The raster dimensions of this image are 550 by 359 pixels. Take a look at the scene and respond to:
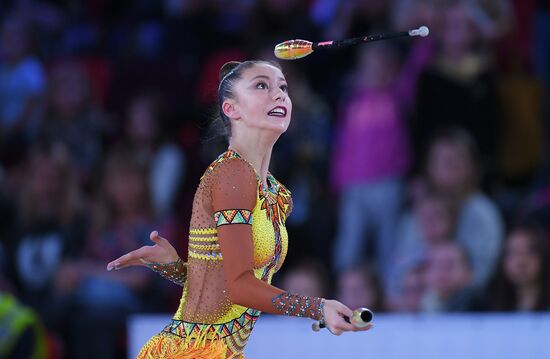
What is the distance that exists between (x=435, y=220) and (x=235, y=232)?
387 centimetres

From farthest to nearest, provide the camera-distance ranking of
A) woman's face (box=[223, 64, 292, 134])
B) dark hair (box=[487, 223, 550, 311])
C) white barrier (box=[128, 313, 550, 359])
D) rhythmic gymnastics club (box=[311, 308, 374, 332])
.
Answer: dark hair (box=[487, 223, 550, 311])
white barrier (box=[128, 313, 550, 359])
woman's face (box=[223, 64, 292, 134])
rhythmic gymnastics club (box=[311, 308, 374, 332])

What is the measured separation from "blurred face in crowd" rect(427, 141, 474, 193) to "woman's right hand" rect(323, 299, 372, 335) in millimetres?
4173

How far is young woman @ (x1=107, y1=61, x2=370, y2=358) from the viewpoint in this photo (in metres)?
3.85

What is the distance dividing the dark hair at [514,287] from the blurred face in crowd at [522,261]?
0.02m

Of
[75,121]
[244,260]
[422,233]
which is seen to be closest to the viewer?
[244,260]

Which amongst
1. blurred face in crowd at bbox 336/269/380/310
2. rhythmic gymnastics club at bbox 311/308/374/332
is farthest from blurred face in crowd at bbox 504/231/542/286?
rhythmic gymnastics club at bbox 311/308/374/332

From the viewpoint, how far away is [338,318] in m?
3.53

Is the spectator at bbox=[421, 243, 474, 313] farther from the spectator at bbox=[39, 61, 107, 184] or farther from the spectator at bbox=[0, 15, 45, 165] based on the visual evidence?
the spectator at bbox=[0, 15, 45, 165]

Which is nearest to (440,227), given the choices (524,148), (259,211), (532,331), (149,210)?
(524,148)

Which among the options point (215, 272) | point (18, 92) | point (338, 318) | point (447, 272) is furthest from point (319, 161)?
point (338, 318)

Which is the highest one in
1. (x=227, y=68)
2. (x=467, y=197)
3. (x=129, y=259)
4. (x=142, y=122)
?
(x=227, y=68)

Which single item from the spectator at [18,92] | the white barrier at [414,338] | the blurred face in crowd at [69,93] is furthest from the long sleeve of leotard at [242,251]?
the spectator at [18,92]

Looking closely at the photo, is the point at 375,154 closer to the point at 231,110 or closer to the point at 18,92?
the point at 18,92

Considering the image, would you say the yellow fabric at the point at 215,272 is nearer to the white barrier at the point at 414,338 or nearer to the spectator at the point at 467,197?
the white barrier at the point at 414,338
